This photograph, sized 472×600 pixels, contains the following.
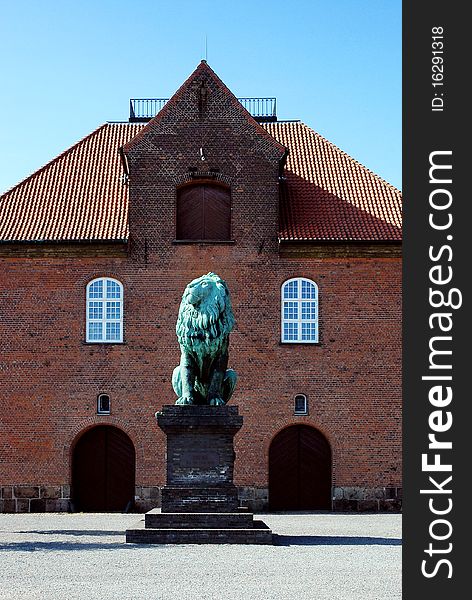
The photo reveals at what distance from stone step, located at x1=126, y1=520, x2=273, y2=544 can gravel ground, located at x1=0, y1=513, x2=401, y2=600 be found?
27 cm

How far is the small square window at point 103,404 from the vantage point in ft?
92.9

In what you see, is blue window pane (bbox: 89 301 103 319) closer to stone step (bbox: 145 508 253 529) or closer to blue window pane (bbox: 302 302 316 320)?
blue window pane (bbox: 302 302 316 320)

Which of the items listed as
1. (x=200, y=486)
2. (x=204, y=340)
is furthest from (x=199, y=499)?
(x=204, y=340)

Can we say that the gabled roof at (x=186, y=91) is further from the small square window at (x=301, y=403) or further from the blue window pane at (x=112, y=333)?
the small square window at (x=301, y=403)

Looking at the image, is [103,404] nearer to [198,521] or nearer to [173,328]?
[173,328]

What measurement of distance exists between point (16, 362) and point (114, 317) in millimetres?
2912

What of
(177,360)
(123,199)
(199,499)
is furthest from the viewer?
(123,199)

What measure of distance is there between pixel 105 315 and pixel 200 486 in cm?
1236

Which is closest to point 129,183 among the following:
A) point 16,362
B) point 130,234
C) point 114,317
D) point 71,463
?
Result: point 130,234

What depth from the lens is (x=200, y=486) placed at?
17.0 metres

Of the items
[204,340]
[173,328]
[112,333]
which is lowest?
Answer: [204,340]

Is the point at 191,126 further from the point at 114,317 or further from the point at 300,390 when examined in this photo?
the point at 300,390

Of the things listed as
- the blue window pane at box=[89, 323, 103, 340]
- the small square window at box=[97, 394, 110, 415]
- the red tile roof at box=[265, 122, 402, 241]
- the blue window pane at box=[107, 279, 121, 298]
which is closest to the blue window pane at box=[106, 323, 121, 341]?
the blue window pane at box=[89, 323, 103, 340]

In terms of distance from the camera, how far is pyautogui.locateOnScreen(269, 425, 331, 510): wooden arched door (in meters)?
28.4
